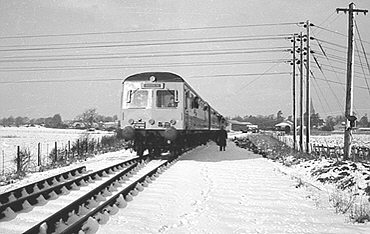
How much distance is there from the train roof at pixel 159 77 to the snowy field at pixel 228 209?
5952 millimetres

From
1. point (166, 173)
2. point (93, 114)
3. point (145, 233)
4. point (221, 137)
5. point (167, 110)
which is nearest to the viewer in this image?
point (145, 233)

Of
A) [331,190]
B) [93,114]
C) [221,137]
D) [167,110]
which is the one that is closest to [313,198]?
[331,190]

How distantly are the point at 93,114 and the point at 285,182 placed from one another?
72958mm

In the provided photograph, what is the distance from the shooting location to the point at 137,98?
634 inches

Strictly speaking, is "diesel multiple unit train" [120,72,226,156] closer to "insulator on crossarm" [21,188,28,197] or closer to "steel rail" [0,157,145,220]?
"steel rail" [0,157,145,220]

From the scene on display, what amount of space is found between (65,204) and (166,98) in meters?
9.00

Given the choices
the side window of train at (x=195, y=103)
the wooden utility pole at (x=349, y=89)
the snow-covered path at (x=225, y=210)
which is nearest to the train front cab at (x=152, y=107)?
the side window of train at (x=195, y=103)

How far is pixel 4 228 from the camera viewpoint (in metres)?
5.61

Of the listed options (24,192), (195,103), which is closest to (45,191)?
(24,192)

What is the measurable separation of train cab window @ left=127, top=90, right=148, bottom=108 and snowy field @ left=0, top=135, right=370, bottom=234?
564 centimetres

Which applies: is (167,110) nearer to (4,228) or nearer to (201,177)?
(201,177)

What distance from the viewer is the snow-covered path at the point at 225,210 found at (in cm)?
562

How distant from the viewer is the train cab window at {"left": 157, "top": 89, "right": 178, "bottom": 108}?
15.9 meters

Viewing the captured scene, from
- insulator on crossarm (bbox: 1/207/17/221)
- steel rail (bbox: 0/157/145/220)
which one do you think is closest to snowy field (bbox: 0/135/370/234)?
steel rail (bbox: 0/157/145/220)
